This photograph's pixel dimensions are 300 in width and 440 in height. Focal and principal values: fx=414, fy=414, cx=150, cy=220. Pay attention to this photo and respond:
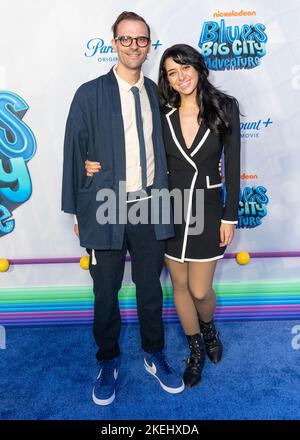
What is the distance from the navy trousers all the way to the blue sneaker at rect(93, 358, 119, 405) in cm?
4

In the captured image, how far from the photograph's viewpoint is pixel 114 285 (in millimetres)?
2162

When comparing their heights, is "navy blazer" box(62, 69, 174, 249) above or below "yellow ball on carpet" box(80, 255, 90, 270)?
above

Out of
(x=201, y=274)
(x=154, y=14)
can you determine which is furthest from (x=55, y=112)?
(x=201, y=274)

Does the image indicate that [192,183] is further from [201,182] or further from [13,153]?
[13,153]

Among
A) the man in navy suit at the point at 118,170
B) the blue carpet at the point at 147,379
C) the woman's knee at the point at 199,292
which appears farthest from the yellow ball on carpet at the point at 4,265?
the woman's knee at the point at 199,292

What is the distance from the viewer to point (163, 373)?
7.45 ft

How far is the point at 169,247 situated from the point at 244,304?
102cm

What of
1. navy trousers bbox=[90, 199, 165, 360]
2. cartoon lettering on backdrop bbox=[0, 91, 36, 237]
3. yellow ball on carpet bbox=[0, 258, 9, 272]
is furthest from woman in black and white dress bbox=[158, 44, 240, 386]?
yellow ball on carpet bbox=[0, 258, 9, 272]

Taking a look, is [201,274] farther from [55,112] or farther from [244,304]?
[55,112]

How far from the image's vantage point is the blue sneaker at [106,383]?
214cm

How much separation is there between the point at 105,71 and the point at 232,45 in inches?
30.8

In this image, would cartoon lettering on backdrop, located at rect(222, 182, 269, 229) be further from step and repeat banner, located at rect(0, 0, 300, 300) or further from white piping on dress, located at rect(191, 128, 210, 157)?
white piping on dress, located at rect(191, 128, 210, 157)

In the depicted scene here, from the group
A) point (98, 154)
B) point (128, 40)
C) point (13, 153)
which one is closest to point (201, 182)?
point (98, 154)

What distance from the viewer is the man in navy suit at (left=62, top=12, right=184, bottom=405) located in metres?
1.98
